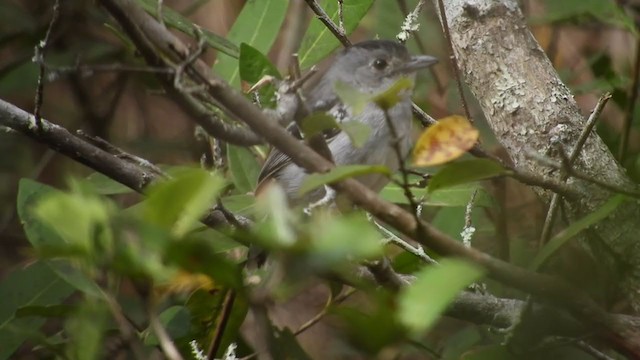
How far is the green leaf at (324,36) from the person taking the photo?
2.90m

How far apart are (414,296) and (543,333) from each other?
592 mm

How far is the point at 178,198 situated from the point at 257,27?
1914 mm

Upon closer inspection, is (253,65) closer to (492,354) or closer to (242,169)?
(242,169)

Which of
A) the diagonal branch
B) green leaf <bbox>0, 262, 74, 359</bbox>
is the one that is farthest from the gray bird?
the diagonal branch

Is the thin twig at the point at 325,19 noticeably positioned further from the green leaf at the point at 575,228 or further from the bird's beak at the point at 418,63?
the green leaf at the point at 575,228

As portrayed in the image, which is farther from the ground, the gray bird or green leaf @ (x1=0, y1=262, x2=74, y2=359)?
the gray bird

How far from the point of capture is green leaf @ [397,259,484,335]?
1092 millimetres

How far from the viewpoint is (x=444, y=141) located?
1.59m

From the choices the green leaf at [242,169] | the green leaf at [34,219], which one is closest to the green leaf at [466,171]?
the green leaf at [34,219]

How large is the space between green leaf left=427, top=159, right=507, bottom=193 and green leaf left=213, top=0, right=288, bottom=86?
5.20 feet

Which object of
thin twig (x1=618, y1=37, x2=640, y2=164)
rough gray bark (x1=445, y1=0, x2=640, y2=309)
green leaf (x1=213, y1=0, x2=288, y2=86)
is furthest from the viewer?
green leaf (x1=213, y1=0, x2=288, y2=86)

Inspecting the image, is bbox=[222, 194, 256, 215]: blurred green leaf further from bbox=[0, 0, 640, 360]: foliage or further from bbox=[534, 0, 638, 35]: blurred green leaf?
bbox=[534, 0, 638, 35]: blurred green leaf

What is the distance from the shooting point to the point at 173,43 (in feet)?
4.87

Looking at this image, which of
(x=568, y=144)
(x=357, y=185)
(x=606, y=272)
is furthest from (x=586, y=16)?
(x=357, y=185)
